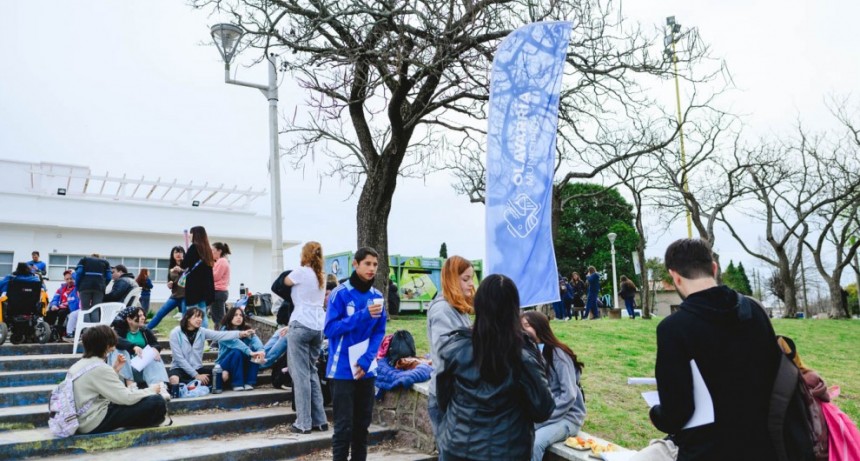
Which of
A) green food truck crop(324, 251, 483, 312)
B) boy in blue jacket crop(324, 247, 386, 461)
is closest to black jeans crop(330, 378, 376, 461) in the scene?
boy in blue jacket crop(324, 247, 386, 461)

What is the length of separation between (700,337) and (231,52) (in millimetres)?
8668

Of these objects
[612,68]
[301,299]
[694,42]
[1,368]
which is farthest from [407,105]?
[1,368]

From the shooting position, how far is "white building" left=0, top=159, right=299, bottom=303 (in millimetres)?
21781

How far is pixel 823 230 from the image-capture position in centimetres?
2506

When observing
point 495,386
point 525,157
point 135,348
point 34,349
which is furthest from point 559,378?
point 34,349

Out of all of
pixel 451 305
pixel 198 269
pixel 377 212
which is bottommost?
pixel 451 305

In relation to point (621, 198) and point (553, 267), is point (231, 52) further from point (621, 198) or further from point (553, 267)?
point (621, 198)

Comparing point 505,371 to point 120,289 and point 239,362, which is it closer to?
point 239,362

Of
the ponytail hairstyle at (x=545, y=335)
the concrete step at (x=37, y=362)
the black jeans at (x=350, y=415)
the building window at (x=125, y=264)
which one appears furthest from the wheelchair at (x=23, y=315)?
the building window at (x=125, y=264)

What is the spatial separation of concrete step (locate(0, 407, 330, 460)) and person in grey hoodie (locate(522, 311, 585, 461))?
10.3 ft

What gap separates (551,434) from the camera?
15.3ft

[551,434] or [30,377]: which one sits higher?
[30,377]

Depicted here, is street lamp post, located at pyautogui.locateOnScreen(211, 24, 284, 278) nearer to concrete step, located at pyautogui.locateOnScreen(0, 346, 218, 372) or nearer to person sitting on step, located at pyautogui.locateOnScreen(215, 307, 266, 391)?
person sitting on step, located at pyautogui.locateOnScreen(215, 307, 266, 391)

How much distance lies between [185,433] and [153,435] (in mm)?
307
